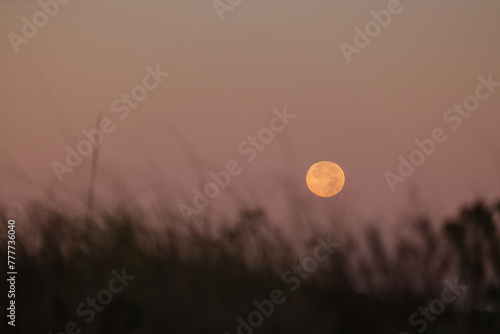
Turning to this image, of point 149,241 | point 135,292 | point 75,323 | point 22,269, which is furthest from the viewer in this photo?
point 149,241

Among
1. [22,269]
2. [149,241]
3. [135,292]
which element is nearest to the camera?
[135,292]

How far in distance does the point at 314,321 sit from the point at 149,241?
112cm

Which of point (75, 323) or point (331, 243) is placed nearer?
point (75, 323)

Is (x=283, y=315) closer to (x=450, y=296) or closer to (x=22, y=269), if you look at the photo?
(x=450, y=296)

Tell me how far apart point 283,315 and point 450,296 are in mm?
948

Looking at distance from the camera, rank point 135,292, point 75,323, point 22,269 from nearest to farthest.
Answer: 1. point 75,323
2. point 135,292
3. point 22,269

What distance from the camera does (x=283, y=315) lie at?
3.22m

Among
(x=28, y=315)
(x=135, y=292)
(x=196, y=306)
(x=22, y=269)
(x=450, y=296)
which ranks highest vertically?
(x=22, y=269)

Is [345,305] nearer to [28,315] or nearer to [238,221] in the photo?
[238,221]

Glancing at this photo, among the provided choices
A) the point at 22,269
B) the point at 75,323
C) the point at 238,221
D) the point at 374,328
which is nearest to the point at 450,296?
the point at 374,328

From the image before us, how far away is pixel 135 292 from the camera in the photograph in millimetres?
3273

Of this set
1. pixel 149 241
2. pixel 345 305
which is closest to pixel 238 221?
pixel 149 241

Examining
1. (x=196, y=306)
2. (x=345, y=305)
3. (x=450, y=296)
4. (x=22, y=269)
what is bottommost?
(x=450, y=296)

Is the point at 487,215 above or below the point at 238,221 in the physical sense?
below
